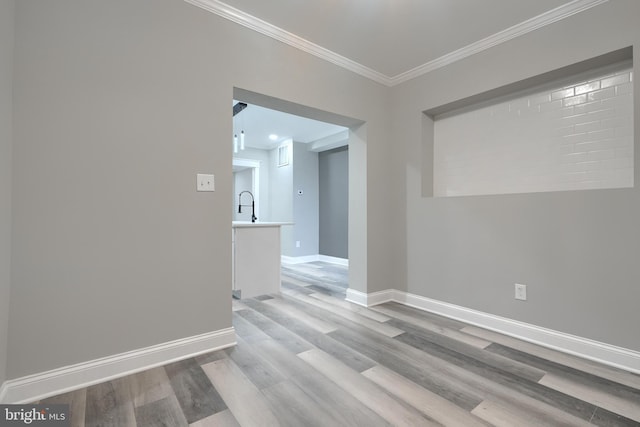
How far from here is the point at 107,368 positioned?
1746 mm

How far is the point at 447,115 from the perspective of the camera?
3105 mm

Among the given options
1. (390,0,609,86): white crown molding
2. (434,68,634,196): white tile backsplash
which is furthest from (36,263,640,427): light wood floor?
(390,0,609,86): white crown molding

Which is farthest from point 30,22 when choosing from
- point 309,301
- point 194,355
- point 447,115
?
point 447,115

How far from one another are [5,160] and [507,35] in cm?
350

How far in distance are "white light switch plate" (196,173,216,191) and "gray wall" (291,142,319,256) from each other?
4.13m

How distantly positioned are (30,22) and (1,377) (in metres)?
1.84

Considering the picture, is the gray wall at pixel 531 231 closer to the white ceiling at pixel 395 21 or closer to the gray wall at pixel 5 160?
the white ceiling at pixel 395 21

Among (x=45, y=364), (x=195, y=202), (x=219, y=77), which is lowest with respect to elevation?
(x=45, y=364)

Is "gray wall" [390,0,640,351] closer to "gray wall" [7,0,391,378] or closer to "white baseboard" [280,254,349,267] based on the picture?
"gray wall" [7,0,391,378]

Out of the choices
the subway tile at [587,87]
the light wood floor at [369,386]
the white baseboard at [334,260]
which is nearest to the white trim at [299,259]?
the white baseboard at [334,260]

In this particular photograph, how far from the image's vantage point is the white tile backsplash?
210cm

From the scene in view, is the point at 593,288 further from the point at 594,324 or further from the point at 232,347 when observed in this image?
the point at 232,347

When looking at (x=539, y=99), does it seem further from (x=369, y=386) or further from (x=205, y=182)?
(x=205, y=182)

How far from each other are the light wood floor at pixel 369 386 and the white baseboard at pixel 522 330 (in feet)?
0.31
